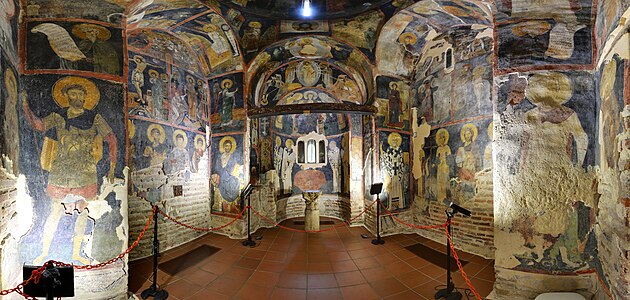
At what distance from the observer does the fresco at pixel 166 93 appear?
20.7 feet

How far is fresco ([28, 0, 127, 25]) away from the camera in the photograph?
3876 millimetres

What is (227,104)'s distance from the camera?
7973 millimetres

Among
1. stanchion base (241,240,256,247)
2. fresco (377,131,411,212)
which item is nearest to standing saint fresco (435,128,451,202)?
fresco (377,131,411,212)

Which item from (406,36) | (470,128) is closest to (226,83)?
(406,36)

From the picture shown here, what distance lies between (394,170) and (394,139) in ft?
3.34

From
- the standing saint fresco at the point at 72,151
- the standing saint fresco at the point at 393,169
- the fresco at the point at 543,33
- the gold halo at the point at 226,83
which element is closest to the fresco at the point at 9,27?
the standing saint fresco at the point at 72,151

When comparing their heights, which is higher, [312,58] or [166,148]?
[312,58]

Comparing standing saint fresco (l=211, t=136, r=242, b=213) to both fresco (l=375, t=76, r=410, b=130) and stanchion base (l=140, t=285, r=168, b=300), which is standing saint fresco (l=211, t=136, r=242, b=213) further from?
fresco (l=375, t=76, r=410, b=130)

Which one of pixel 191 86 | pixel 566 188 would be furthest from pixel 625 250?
pixel 191 86

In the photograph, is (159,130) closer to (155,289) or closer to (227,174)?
(227,174)

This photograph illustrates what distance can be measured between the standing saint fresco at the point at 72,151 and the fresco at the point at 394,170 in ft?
22.7

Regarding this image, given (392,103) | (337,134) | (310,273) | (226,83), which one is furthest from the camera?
(337,134)

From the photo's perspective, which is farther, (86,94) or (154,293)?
(154,293)

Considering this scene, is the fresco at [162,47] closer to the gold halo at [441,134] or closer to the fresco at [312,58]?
the fresco at [312,58]
